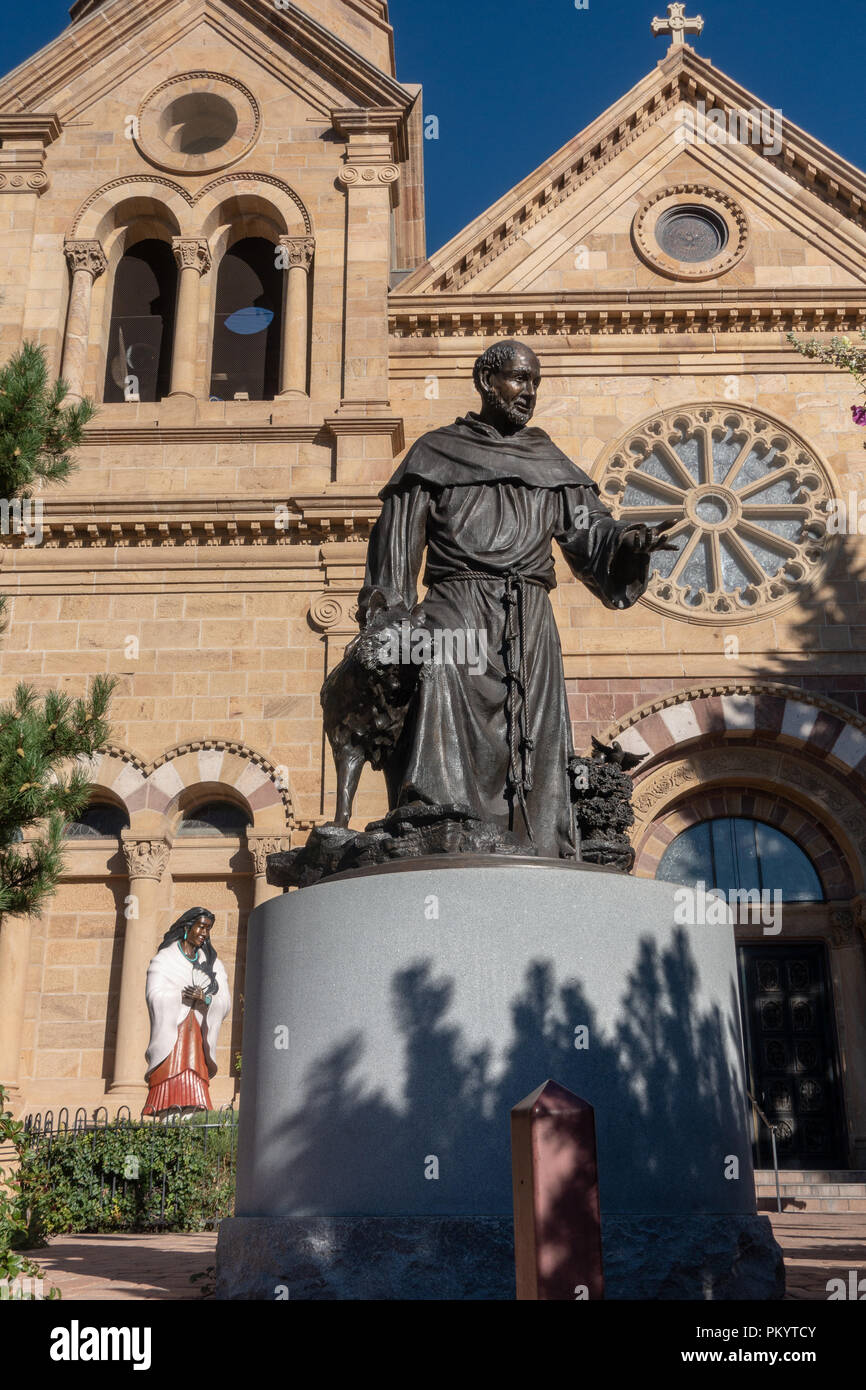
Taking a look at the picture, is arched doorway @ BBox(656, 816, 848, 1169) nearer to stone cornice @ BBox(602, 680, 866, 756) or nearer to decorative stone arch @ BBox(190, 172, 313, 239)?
stone cornice @ BBox(602, 680, 866, 756)

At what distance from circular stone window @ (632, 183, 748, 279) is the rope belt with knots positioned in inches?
565

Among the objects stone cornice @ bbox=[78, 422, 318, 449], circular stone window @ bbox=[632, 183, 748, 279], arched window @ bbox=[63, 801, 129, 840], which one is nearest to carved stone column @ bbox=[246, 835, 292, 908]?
arched window @ bbox=[63, 801, 129, 840]

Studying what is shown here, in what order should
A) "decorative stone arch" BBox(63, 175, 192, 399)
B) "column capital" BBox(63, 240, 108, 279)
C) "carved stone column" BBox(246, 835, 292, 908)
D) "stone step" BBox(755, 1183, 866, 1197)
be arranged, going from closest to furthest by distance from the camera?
"stone step" BBox(755, 1183, 866, 1197), "carved stone column" BBox(246, 835, 292, 908), "decorative stone arch" BBox(63, 175, 192, 399), "column capital" BBox(63, 240, 108, 279)

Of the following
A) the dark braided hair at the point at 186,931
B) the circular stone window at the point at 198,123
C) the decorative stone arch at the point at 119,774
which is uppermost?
the circular stone window at the point at 198,123

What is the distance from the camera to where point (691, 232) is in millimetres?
19844

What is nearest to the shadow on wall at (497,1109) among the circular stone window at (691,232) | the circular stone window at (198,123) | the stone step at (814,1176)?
the stone step at (814,1176)

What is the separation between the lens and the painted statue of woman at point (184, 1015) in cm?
1324

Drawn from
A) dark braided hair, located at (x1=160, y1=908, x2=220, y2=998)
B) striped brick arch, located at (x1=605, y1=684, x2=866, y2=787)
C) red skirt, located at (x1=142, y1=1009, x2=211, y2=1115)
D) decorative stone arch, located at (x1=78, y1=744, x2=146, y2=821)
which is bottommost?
red skirt, located at (x1=142, y1=1009, x2=211, y2=1115)

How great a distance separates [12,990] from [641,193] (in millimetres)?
14682

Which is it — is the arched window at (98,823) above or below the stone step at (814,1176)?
above

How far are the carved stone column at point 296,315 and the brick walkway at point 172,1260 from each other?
11.8 meters

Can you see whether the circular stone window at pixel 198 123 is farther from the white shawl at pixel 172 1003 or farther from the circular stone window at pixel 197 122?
the white shawl at pixel 172 1003

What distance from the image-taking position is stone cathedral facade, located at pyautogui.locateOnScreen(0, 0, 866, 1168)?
1633 cm
